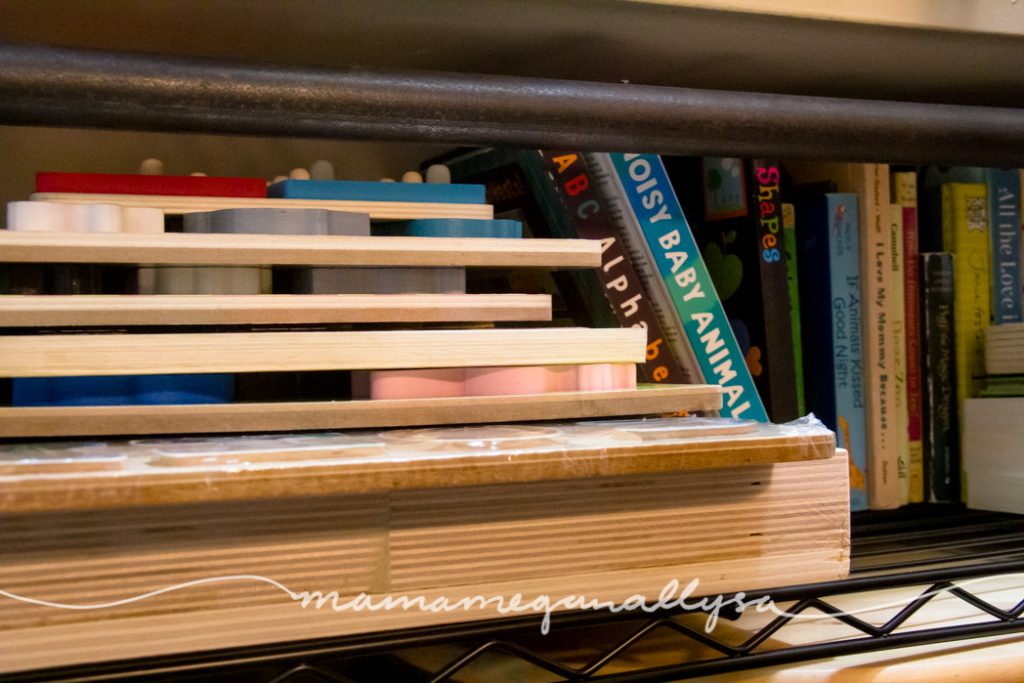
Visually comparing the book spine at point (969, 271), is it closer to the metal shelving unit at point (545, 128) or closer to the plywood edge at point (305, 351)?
the metal shelving unit at point (545, 128)

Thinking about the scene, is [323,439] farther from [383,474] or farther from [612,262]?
[612,262]

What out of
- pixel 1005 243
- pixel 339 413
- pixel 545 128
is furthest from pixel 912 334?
pixel 339 413

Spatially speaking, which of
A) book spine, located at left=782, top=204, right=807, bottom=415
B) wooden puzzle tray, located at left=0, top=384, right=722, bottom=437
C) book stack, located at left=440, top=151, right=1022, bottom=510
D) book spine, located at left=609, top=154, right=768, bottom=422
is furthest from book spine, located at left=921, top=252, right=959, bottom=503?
wooden puzzle tray, located at left=0, top=384, right=722, bottom=437

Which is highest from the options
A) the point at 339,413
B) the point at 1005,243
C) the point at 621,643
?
the point at 1005,243

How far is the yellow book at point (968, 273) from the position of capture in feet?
2.81

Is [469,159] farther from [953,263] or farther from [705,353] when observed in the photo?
[953,263]

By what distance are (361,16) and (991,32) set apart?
0.40 meters

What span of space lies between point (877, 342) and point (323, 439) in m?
0.53

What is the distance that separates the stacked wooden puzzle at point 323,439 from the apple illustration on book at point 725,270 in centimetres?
24

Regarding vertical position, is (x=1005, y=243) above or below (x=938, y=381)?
above

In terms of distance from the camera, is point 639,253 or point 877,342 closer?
point 639,253

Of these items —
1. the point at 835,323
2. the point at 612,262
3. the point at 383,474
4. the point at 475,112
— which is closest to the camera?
the point at 383,474

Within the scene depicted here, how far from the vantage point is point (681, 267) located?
708 millimetres

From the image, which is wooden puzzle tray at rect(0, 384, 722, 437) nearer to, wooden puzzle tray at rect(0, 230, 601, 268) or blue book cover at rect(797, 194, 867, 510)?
wooden puzzle tray at rect(0, 230, 601, 268)
